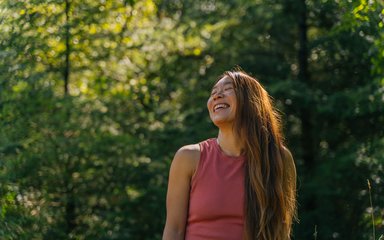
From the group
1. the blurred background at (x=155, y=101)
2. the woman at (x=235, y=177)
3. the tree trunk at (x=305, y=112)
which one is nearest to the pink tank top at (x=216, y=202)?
the woman at (x=235, y=177)

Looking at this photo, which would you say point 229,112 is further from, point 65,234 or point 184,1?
point 184,1

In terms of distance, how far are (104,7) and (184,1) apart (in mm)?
1570

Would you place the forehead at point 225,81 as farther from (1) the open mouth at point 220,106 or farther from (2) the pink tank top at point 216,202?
(2) the pink tank top at point 216,202

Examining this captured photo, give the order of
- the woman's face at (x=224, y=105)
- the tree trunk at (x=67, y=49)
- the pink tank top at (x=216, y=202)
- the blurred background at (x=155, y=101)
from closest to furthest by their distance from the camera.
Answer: the pink tank top at (x=216, y=202) → the woman's face at (x=224, y=105) → the blurred background at (x=155, y=101) → the tree trunk at (x=67, y=49)

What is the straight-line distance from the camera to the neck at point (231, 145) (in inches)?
134

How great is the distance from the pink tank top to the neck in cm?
8

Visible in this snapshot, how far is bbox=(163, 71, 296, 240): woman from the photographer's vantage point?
3.23 m

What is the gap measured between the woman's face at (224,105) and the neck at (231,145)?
54mm

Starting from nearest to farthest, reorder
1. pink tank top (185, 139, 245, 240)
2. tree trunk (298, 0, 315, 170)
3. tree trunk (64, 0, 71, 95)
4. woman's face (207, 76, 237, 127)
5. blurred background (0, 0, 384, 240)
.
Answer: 1. pink tank top (185, 139, 245, 240)
2. woman's face (207, 76, 237, 127)
3. blurred background (0, 0, 384, 240)
4. tree trunk (64, 0, 71, 95)
5. tree trunk (298, 0, 315, 170)

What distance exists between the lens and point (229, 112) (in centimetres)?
339

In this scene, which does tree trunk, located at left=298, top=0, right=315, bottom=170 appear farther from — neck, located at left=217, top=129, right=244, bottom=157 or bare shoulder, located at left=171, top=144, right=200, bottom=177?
bare shoulder, located at left=171, top=144, right=200, bottom=177

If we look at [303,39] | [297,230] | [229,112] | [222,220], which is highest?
[303,39]

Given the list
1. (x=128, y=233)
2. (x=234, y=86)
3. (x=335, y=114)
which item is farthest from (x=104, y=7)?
(x=234, y=86)

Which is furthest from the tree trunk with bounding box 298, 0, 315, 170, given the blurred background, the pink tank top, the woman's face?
the pink tank top
